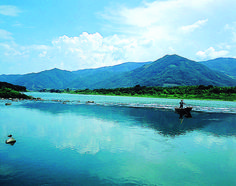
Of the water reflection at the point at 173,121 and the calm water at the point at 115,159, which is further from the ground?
the water reflection at the point at 173,121

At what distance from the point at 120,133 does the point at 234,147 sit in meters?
18.9

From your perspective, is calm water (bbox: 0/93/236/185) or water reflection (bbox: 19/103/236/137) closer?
calm water (bbox: 0/93/236/185)

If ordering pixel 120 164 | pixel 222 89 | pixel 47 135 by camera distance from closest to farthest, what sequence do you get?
pixel 120 164 → pixel 47 135 → pixel 222 89

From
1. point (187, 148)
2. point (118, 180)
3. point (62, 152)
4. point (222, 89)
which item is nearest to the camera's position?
point (118, 180)

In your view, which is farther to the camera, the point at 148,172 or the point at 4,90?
the point at 4,90

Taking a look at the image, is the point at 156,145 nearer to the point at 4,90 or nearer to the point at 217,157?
the point at 217,157

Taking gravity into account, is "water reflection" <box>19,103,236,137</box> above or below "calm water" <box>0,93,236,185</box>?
above

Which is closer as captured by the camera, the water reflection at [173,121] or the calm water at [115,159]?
Result: the calm water at [115,159]

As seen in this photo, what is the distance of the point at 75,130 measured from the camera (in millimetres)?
38750

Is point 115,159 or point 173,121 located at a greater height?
point 173,121

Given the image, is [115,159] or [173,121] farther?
[173,121]

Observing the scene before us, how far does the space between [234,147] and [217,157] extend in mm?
6938

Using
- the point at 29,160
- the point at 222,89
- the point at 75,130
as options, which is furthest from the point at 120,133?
the point at 222,89

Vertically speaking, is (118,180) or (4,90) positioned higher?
Answer: (4,90)
